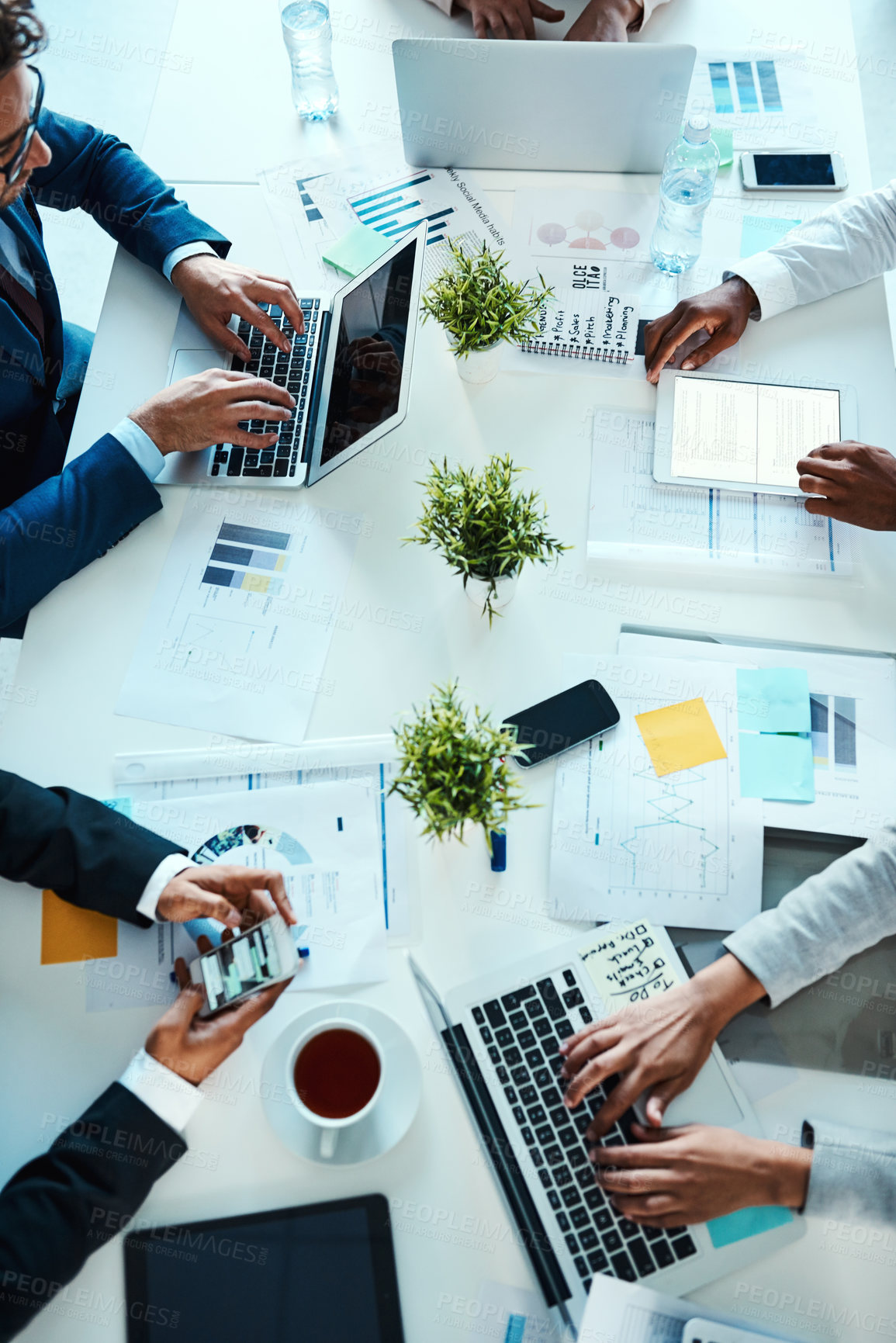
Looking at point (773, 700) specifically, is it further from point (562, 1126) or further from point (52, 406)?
point (52, 406)

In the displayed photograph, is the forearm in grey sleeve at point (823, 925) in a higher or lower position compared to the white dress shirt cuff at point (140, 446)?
lower

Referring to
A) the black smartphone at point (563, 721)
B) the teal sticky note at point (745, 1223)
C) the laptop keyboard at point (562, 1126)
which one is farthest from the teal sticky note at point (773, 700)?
the teal sticky note at point (745, 1223)

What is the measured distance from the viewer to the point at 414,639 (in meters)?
1.07

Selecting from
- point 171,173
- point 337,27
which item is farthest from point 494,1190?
point 337,27

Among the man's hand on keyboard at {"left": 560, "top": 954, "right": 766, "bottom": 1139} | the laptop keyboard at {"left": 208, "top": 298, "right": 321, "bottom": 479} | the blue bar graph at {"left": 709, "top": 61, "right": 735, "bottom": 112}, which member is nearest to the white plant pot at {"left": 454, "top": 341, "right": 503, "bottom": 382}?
the laptop keyboard at {"left": 208, "top": 298, "right": 321, "bottom": 479}

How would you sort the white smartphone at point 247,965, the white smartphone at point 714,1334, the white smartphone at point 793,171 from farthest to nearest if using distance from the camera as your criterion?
the white smartphone at point 793,171 → the white smartphone at point 247,965 → the white smartphone at point 714,1334

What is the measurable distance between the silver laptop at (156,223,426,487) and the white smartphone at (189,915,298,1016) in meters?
0.56

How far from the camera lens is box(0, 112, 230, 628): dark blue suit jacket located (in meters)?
1.08

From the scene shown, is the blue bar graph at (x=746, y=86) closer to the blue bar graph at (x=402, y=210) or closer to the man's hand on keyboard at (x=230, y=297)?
the blue bar graph at (x=402, y=210)

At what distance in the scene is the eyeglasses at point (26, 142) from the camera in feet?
3.47

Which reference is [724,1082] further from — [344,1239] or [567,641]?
[567,641]

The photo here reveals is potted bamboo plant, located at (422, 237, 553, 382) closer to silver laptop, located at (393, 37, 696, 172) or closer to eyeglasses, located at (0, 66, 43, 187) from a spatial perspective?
silver laptop, located at (393, 37, 696, 172)

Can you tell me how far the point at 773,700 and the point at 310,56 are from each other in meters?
1.17

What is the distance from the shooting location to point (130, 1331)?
0.79 m
